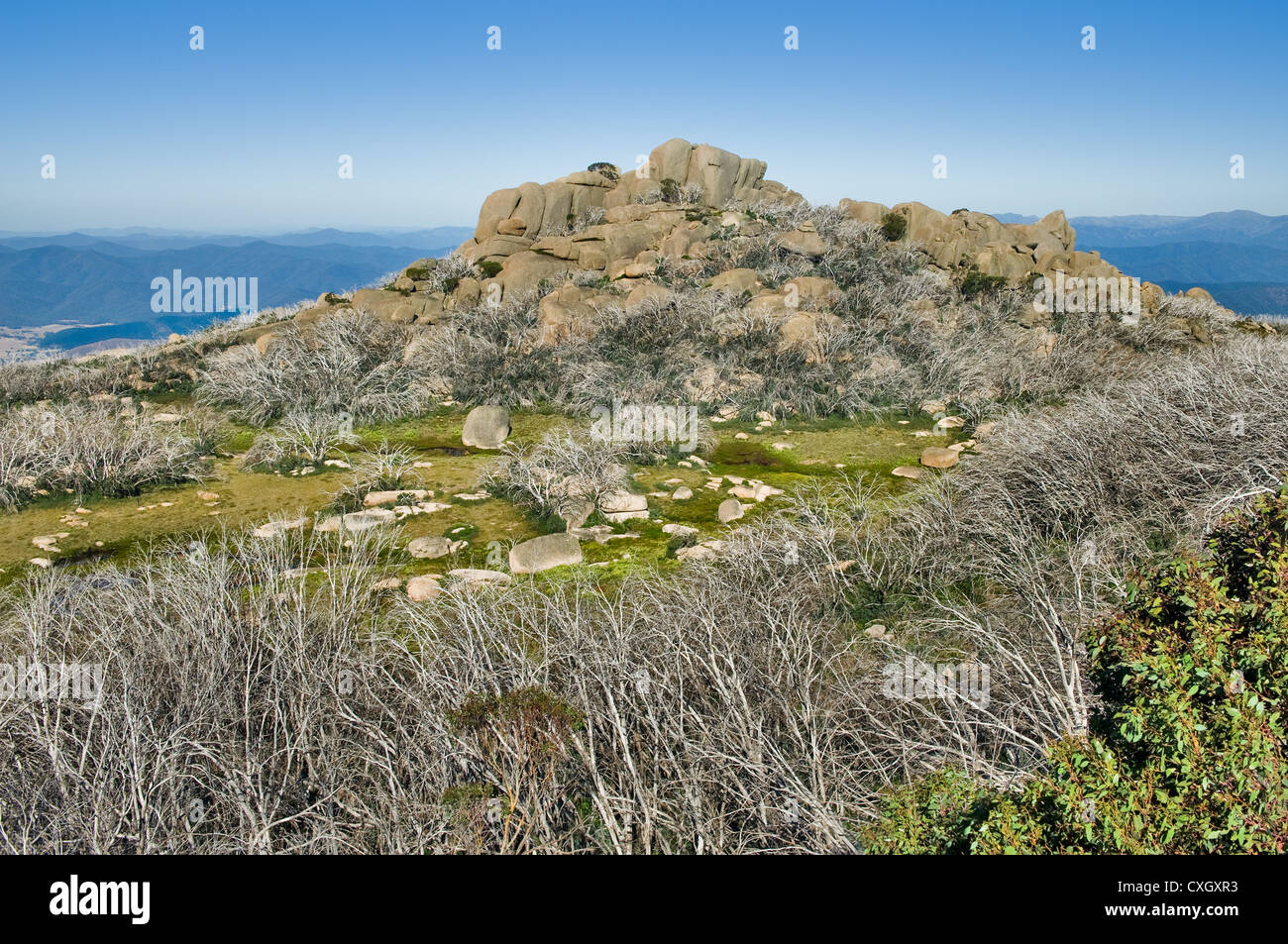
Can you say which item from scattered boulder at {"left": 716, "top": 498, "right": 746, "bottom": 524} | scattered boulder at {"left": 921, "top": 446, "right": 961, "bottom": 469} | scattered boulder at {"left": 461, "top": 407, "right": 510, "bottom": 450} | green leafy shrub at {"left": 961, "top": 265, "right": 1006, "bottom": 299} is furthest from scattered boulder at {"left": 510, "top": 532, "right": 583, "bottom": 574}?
green leafy shrub at {"left": 961, "top": 265, "right": 1006, "bottom": 299}

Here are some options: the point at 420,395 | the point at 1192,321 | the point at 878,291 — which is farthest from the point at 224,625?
the point at 1192,321

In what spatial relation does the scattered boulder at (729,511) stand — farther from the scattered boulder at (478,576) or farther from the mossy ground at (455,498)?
the scattered boulder at (478,576)

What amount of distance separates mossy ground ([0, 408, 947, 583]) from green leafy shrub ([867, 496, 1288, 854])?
3.95 m

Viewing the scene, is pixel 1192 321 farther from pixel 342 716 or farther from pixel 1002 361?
pixel 342 716

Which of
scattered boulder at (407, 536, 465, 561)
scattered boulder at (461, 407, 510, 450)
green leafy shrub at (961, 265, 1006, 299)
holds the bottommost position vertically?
scattered boulder at (407, 536, 465, 561)

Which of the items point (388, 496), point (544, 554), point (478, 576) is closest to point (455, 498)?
point (388, 496)

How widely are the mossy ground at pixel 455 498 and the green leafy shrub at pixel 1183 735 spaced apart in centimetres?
395

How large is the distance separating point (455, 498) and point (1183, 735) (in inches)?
269

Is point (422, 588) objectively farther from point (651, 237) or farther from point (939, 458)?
point (651, 237)

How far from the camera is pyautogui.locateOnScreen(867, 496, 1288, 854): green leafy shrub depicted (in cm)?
187

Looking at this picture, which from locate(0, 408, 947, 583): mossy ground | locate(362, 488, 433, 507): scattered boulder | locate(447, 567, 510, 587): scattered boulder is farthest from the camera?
locate(362, 488, 433, 507): scattered boulder

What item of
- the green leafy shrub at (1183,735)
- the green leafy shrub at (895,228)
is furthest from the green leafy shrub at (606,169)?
the green leafy shrub at (1183,735)

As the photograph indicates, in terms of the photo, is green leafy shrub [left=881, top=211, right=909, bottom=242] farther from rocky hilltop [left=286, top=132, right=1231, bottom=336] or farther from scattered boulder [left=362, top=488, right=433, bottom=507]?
scattered boulder [left=362, top=488, right=433, bottom=507]

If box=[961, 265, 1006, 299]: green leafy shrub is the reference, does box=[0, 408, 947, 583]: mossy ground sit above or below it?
below
